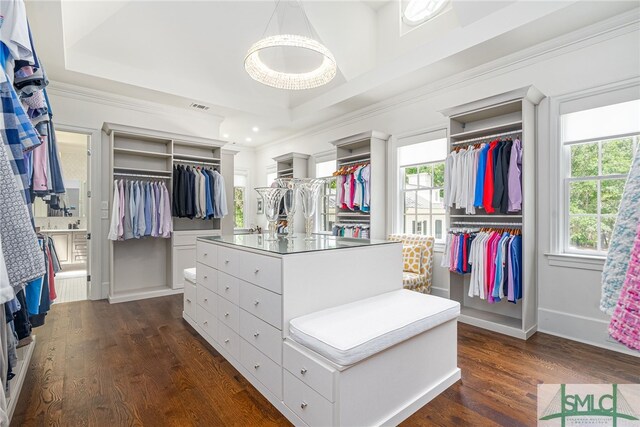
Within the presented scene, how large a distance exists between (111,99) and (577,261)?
588 centimetres

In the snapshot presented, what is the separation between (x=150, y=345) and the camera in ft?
9.00

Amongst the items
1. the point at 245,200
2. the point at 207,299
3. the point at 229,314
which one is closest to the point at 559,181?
the point at 229,314

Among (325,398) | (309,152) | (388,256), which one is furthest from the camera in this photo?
(309,152)

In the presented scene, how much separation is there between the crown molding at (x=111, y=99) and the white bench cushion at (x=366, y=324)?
4478 mm

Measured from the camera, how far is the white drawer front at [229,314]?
228 cm

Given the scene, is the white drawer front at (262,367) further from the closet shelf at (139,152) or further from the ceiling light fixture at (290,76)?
the closet shelf at (139,152)

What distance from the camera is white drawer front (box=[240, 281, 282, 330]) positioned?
1.79 m

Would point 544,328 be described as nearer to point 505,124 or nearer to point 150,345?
point 505,124

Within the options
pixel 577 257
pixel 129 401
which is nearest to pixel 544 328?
pixel 577 257

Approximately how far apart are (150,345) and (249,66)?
2.64 metres

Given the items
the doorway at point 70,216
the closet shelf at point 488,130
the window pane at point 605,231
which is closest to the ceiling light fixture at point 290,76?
the closet shelf at point 488,130

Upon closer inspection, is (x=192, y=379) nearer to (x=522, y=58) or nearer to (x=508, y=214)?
(x=508, y=214)

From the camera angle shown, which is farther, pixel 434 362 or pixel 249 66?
pixel 249 66

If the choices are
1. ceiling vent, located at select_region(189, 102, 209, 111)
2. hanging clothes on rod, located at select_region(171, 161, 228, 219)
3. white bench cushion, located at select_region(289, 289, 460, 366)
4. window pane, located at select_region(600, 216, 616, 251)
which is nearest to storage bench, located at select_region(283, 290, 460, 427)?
white bench cushion, located at select_region(289, 289, 460, 366)
